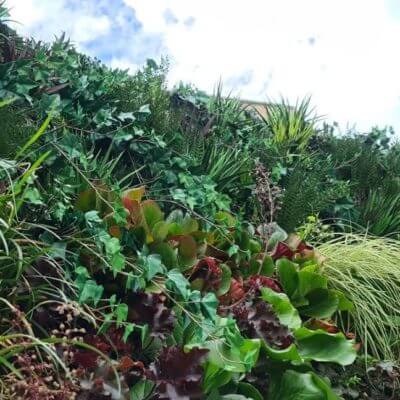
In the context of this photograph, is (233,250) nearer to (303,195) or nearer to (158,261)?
(158,261)

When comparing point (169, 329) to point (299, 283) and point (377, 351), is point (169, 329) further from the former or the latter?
point (377, 351)

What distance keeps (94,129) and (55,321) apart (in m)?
1.40

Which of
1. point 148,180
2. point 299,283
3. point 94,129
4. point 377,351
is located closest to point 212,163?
point 148,180

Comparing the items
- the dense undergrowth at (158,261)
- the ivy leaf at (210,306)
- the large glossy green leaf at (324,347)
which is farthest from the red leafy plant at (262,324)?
the ivy leaf at (210,306)

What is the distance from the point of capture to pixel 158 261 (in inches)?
79.4

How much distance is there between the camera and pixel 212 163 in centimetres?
355

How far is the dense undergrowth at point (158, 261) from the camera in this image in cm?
183

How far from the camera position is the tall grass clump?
2.97 meters

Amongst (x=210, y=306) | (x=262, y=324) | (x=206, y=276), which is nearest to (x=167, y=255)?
(x=206, y=276)

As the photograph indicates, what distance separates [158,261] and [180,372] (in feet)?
1.26

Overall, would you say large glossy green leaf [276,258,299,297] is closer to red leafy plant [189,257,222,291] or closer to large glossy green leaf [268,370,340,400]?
red leafy plant [189,257,222,291]

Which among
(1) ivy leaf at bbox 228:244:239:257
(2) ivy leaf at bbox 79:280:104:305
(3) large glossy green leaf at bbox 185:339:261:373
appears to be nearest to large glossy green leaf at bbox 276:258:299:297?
(1) ivy leaf at bbox 228:244:239:257

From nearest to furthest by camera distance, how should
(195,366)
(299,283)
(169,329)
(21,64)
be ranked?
(195,366)
(169,329)
(299,283)
(21,64)

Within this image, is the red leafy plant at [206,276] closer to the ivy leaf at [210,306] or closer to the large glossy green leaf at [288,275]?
the ivy leaf at [210,306]
